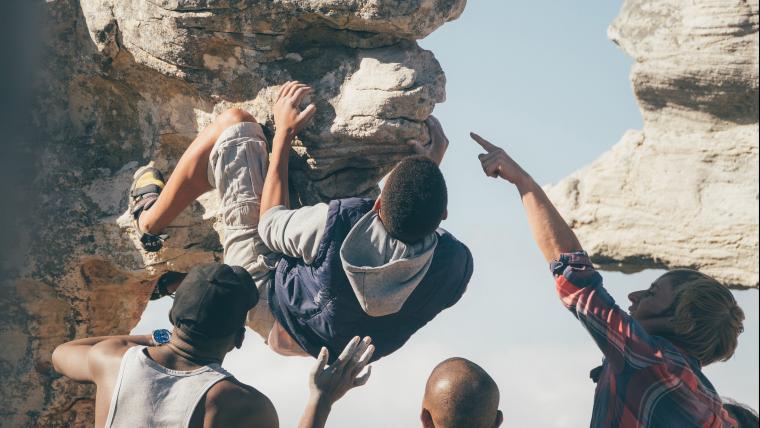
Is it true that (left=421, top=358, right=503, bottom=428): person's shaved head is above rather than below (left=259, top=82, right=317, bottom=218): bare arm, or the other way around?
below

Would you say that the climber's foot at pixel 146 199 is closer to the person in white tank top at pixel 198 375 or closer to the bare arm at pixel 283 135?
the bare arm at pixel 283 135

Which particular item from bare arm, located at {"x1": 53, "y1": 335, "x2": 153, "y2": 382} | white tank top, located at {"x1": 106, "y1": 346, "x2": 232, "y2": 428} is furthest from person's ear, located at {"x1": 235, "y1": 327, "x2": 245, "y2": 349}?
bare arm, located at {"x1": 53, "y1": 335, "x2": 153, "y2": 382}

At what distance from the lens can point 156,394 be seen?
3.19 meters

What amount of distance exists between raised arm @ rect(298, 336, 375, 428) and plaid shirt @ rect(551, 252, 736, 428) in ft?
2.18

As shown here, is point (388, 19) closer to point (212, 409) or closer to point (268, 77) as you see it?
point (268, 77)

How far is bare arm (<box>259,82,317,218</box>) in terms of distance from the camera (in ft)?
13.0

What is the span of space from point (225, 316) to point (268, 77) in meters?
1.44

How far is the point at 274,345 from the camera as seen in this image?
412 centimetres

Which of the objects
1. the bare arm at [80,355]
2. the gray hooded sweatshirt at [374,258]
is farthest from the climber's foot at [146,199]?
the bare arm at [80,355]

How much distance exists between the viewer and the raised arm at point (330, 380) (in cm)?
324

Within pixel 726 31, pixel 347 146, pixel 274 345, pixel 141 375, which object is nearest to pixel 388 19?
pixel 347 146

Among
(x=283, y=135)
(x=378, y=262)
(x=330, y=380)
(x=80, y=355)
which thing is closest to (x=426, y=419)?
(x=330, y=380)

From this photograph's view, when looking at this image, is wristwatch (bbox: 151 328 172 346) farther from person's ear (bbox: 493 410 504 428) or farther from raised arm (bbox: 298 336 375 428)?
person's ear (bbox: 493 410 504 428)

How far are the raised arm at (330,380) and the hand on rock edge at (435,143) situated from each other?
1.07 metres
